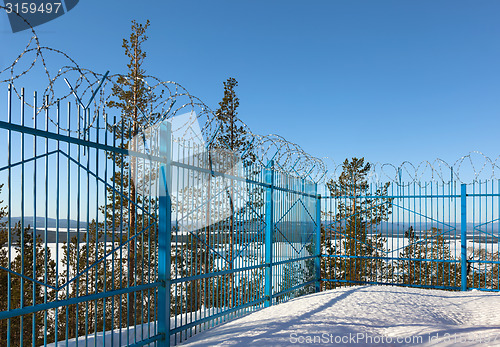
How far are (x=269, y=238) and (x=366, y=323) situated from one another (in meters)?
2.51

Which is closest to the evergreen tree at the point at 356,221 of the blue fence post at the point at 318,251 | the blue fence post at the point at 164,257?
the blue fence post at the point at 318,251

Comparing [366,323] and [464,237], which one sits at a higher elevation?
[464,237]

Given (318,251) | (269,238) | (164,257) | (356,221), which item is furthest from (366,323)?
(356,221)

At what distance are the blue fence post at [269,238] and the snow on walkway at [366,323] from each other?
2.83 feet

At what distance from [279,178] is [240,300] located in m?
2.41

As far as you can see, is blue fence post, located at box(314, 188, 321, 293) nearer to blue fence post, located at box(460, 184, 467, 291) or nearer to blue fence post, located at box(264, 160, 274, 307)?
blue fence post, located at box(264, 160, 274, 307)

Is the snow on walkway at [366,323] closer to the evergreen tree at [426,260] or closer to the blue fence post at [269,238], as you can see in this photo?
the blue fence post at [269,238]

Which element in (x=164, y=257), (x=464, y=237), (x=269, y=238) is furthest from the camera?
(x=464, y=237)

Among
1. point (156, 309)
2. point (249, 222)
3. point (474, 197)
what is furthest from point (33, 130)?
point (474, 197)

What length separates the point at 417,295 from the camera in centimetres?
801

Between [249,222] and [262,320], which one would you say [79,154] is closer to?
[262,320]

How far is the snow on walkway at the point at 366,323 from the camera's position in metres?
4.89

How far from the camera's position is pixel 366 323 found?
5.65 metres

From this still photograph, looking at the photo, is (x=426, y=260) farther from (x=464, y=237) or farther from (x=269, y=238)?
(x=269, y=238)
